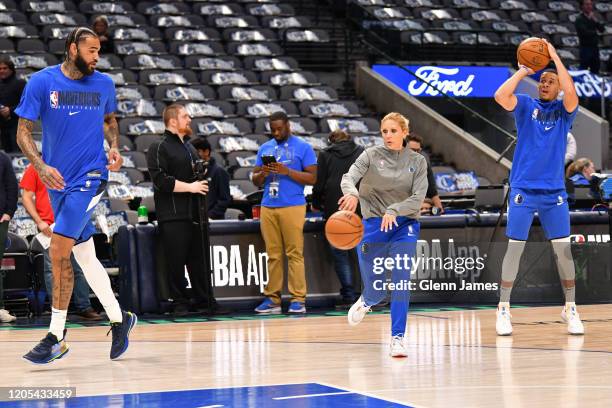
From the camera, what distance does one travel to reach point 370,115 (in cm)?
2220

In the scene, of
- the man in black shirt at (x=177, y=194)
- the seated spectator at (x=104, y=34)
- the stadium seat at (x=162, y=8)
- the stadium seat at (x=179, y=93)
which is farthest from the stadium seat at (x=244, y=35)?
the man in black shirt at (x=177, y=194)

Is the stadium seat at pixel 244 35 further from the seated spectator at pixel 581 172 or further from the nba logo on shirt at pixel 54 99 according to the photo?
the nba logo on shirt at pixel 54 99

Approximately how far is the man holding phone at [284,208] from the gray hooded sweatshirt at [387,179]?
3682mm

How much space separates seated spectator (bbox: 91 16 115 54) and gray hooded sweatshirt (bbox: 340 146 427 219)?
1245 centimetres

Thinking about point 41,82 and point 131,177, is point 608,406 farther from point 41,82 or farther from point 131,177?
point 131,177

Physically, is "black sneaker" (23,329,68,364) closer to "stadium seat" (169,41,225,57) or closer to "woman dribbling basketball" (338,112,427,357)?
"woman dribbling basketball" (338,112,427,357)

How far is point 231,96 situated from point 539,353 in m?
13.0

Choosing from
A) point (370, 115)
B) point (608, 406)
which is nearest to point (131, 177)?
point (370, 115)

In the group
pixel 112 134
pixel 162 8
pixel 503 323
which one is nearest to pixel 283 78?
pixel 162 8

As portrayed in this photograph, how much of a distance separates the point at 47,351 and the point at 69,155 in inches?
52.1

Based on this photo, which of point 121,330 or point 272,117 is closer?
point 121,330

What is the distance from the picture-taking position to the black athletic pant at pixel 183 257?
39.4ft

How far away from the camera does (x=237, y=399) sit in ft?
20.4

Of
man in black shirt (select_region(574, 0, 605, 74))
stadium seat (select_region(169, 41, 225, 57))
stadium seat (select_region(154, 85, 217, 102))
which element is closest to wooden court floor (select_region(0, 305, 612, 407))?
stadium seat (select_region(154, 85, 217, 102))
